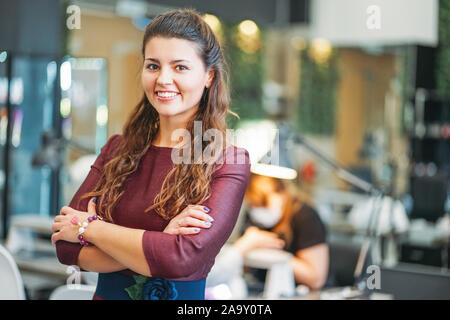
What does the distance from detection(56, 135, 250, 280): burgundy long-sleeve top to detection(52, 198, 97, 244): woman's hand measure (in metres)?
0.02

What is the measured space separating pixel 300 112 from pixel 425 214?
261 cm

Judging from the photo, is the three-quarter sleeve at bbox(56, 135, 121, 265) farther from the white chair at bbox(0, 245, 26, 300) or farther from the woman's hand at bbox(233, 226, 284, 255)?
the woman's hand at bbox(233, 226, 284, 255)

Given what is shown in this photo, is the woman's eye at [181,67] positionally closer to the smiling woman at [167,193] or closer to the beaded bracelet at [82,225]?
the smiling woman at [167,193]

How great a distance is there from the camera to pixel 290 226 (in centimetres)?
335

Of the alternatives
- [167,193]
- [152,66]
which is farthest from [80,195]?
[152,66]


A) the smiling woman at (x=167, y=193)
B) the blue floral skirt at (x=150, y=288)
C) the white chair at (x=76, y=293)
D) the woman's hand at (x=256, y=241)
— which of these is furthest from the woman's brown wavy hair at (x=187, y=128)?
the woman's hand at (x=256, y=241)

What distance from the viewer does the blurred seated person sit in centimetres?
319

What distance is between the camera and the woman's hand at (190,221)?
4.52 feet

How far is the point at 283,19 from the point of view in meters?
7.52

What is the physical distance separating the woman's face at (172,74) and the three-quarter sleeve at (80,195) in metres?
0.24

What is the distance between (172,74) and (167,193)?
0.90 ft

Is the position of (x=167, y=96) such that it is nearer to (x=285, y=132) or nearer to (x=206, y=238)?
(x=206, y=238)
